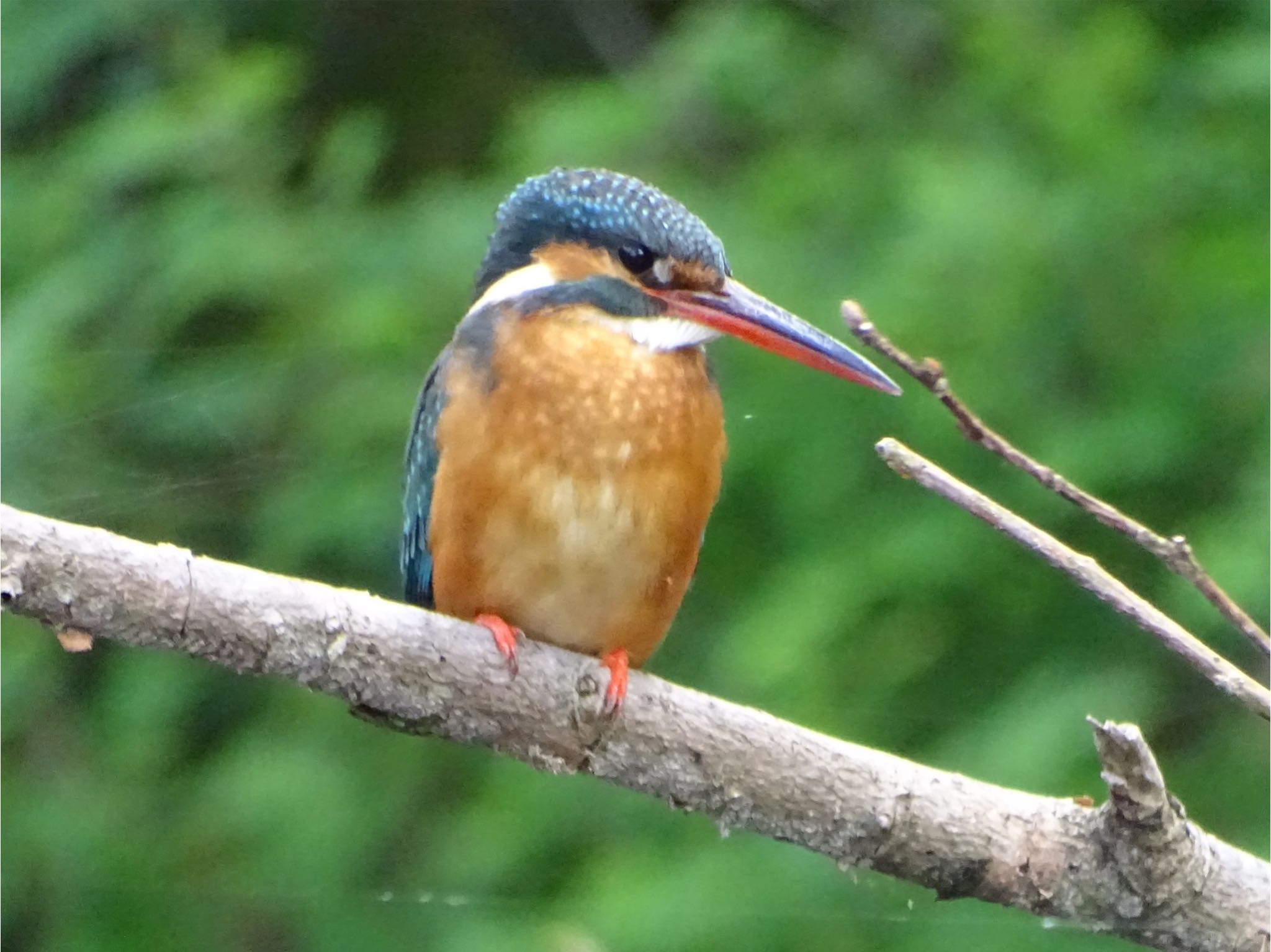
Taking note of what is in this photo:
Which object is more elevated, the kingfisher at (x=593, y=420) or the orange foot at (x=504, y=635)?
the kingfisher at (x=593, y=420)

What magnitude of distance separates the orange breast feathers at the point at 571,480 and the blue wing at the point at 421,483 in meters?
0.05

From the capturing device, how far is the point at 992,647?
232cm

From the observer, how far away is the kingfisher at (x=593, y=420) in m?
1.46

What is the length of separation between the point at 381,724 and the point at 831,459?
3.55 feet

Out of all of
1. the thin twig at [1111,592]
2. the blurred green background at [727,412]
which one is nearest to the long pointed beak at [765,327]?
the thin twig at [1111,592]

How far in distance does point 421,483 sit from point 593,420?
237 mm

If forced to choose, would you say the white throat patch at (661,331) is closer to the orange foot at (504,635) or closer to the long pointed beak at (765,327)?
the long pointed beak at (765,327)

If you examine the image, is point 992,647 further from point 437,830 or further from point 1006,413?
point 437,830

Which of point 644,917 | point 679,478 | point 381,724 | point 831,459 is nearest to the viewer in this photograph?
point 381,724

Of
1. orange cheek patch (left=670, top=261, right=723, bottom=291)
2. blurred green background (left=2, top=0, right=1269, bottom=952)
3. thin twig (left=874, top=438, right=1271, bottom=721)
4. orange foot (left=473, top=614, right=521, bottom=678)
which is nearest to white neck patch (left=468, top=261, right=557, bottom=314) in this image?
orange cheek patch (left=670, top=261, right=723, bottom=291)

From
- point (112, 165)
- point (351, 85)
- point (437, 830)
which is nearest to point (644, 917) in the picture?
point (437, 830)

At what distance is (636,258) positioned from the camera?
5.03 feet

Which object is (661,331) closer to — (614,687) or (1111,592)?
(614,687)

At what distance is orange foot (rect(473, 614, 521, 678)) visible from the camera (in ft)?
4.51
